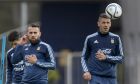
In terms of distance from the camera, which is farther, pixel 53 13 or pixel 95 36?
pixel 53 13

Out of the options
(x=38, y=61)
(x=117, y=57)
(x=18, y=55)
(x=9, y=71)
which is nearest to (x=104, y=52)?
(x=117, y=57)

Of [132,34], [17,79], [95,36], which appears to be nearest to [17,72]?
[17,79]

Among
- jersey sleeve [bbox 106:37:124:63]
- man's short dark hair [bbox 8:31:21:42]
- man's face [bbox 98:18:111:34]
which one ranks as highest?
man's face [bbox 98:18:111:34]

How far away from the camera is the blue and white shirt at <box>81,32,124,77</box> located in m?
12.9

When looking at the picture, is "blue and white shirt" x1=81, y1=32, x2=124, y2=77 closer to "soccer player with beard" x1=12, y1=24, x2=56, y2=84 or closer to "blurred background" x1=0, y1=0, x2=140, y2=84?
"soccer player with beard" x1=12, y1=24, x2=56, y2=84

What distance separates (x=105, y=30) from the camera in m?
12.8

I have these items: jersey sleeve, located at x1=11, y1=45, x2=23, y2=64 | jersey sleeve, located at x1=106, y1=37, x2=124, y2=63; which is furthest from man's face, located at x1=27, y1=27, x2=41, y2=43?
jersey sleeve, located at x1=106, y1=37, x2=124, y2=63

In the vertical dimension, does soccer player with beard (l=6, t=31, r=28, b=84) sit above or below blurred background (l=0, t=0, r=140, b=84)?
below

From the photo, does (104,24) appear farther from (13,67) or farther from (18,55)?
(13,67)

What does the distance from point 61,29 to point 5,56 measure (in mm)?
16893

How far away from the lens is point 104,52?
507 inches

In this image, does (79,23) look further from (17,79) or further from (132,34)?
(17,79)

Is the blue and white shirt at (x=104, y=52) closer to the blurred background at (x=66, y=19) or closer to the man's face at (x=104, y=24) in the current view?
the man's face at (x=104, y=24)

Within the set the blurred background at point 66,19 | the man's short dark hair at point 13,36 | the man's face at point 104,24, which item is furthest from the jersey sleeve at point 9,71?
the blurred background at point 66,19
